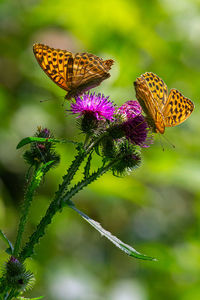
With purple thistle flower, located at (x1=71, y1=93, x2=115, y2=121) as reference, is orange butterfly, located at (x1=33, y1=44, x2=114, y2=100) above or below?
above

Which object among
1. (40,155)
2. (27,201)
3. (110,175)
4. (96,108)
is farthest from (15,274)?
(110,175)

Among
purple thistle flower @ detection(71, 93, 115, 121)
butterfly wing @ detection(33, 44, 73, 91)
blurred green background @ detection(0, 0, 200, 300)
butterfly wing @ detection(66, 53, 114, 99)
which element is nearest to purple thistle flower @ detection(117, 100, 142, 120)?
purple thistle flower @ detection(71, 93, 115, 121)

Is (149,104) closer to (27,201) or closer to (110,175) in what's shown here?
(27,201)

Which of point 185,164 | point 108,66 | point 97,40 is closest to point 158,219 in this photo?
point 185,164

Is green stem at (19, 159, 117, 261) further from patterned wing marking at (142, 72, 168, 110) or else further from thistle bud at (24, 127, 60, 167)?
patterned wing marking at (142, 72, 168, 110)

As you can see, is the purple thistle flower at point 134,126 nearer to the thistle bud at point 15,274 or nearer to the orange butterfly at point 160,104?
the orange butterfly at point 160,104

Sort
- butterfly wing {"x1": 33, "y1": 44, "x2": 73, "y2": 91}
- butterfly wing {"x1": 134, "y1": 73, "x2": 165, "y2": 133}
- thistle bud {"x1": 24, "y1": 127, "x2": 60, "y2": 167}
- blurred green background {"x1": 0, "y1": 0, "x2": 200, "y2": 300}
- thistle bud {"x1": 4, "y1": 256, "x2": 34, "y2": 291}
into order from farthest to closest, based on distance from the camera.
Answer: blurred green background {"x1": 0, "y1": 0, "x2": 200, "y2": 300}
butterfly wing {"x1": 33, "y1": 44, "x2": 73, "y2": 91}
butterfly wing {"x1": 134, "y1": 73, "x2": 165, "y2": 133}
thistle bud {"x1": 24, "y1": 127, "x2": 60, "y2": 167}
thistle bud {"x1": 4, "y1": 256, "x2": 34, "y2": 291}

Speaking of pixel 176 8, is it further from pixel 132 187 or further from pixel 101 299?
pixel 101 299
